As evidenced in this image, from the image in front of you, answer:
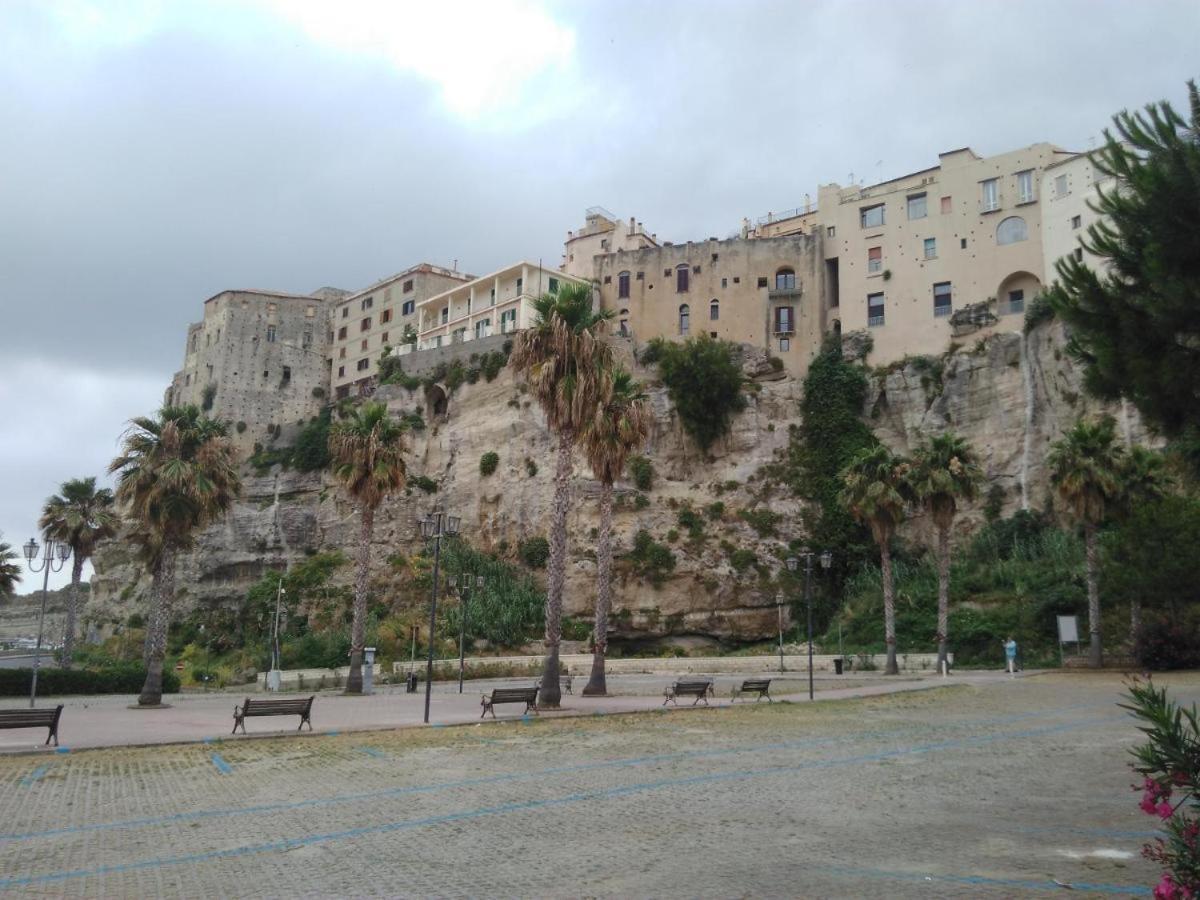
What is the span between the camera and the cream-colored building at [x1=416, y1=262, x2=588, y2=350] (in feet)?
204

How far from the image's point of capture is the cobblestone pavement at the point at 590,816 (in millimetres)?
7188

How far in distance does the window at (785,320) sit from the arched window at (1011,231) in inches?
491

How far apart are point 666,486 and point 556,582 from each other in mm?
28443

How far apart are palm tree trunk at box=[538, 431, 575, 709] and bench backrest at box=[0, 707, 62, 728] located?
10.4 metres

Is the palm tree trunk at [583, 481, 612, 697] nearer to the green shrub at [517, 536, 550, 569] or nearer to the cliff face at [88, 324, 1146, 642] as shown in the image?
the cliff face at [88, 324, 1146, 642]

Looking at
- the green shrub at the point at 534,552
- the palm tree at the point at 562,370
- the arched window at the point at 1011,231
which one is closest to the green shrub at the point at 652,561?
the green shrub at the point at 534,552

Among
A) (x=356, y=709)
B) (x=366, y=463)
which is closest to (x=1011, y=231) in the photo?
(x=366, y=463)

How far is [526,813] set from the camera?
32.1ft

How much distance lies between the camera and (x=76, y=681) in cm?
3095

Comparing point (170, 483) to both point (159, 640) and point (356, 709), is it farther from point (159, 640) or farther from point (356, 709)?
point (356, 709)

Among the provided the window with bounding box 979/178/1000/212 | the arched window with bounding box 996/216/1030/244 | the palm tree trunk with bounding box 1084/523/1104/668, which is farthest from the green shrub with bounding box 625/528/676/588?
the window with bounding box 979/178/1000/212

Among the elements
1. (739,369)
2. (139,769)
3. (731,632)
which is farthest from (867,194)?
(139,769)

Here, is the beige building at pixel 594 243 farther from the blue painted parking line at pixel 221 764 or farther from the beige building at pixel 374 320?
the blue painted parking line at pixel 221 764

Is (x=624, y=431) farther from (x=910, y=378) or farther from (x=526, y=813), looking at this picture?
(x=910, y=378)
